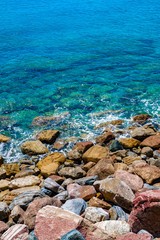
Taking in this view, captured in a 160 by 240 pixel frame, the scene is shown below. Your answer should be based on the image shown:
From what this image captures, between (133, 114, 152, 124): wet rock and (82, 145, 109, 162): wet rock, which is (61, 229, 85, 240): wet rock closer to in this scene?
(82, 145, 109, 162): wet rock

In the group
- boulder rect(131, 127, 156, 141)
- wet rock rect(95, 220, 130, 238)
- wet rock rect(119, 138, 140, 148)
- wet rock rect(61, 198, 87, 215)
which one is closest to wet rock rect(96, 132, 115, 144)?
wet rock rect(119, 138, 140, 148)

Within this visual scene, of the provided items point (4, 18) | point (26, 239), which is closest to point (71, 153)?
point (26, 239)

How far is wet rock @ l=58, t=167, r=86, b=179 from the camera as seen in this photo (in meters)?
9.76

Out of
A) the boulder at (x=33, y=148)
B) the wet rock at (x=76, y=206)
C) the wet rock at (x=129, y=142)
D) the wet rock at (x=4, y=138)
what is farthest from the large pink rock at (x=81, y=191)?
the wet rock at (x=4, y=138)

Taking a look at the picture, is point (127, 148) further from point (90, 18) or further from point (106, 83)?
point (90, 18)

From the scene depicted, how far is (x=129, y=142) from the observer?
1220 centimetres

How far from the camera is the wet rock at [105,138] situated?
12.7m

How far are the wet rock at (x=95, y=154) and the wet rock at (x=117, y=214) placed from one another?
3.88 metres

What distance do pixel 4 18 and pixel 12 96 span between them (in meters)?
29.2

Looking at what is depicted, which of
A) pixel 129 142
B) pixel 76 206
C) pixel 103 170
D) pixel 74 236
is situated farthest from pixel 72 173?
pixel 74 236

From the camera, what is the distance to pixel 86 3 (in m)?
53.2

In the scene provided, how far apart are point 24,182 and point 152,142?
642cm

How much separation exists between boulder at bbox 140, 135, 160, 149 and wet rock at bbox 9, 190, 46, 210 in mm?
5937

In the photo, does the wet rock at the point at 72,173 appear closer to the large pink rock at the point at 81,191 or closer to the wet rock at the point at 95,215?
the large pink rock at the point at 81,191
